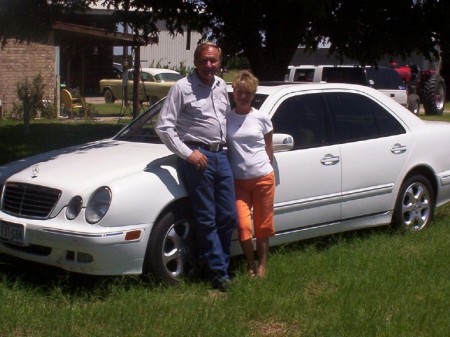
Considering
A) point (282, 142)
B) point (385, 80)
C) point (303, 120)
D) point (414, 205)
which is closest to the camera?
point (282, 142)

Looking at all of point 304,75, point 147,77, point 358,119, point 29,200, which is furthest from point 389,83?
point 29,200

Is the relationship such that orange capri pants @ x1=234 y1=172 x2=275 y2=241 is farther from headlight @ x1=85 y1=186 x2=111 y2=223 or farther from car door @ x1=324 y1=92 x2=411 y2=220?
car door @ x1=324 y1=92 x2=411 y2=220

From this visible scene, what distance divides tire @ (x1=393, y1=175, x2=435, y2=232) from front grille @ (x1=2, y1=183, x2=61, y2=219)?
328cm

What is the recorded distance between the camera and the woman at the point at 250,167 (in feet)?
21.2

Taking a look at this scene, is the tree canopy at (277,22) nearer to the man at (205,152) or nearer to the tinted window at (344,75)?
the man at (205,152)

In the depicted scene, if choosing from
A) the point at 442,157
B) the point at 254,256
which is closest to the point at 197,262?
the point at 254,256

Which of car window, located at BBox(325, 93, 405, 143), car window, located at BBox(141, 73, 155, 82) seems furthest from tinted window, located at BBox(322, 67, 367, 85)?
car window, located at BBox(325, 93, 405, 143)

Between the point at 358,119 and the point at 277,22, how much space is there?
5.08 m

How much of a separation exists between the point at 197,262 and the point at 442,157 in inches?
121

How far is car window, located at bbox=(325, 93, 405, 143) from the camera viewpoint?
7.62 meters

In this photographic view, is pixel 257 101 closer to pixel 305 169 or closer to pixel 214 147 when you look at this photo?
pixel 305 169

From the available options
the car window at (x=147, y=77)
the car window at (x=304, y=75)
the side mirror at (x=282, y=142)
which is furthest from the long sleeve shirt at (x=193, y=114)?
the car window at (x=147, y=77)

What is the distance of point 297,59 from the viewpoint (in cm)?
4025

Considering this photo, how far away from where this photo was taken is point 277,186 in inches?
271
